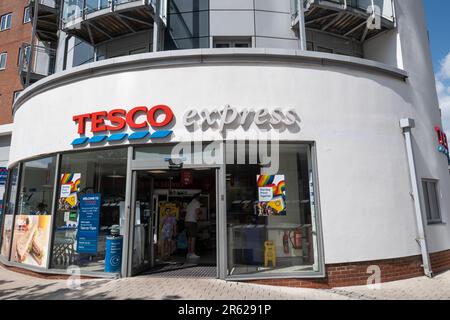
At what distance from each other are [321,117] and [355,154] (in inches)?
47.6

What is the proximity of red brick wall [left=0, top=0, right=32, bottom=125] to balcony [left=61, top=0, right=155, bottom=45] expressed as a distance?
46.0 feet

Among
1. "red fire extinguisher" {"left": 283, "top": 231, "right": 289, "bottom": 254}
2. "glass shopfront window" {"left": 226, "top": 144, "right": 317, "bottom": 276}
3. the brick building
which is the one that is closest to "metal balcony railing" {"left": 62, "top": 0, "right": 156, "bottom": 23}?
"glass shopfront window" {"left": 226, "top": 144, "right": 317, "bottom": 276}

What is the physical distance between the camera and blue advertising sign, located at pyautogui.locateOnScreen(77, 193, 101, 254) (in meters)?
7.86

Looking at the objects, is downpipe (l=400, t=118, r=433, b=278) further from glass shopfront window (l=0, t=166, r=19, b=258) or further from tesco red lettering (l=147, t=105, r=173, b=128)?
glass shopfront window (l=0, t=166, r=19, b=258)

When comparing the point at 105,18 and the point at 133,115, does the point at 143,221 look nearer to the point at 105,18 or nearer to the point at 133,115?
the point at 133,115

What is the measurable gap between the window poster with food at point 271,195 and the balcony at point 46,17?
12.7m

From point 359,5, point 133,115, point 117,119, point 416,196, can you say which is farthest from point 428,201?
point 117,119

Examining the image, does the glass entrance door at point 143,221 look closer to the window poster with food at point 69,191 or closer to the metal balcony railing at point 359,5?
the window poster with food at point 69,191

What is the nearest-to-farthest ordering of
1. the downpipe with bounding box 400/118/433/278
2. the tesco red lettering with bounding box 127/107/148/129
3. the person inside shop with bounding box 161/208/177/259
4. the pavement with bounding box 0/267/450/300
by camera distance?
the pavement with bounding box 0/267/450/300, the tesco red lettering with bounding box 127/107/148/129, the downpipe with bounding box 400/118/433/278, the person inside shop with bounding box 161/208/177/259

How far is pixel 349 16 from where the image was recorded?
1064cm

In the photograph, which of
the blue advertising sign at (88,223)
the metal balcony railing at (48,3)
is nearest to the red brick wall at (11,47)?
the metal balcony railing at (48,3)
